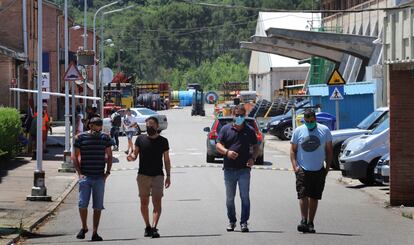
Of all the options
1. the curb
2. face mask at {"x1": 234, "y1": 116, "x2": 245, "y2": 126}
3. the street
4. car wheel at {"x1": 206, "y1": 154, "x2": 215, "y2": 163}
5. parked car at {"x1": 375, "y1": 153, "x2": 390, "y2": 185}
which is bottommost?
the curb

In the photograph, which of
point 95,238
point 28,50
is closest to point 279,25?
point 28,50

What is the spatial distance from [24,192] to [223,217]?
694 cm

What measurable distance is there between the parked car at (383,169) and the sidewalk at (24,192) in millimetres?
7080

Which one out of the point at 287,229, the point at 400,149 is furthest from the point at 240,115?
the point at 400,149

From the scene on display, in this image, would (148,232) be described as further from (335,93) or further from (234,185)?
(335,93)

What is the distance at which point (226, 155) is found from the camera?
46.2 ft

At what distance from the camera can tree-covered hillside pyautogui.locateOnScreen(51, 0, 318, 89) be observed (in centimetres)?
16038

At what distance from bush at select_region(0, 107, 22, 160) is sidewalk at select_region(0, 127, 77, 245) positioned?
0.40 metres

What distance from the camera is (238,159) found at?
554 inches

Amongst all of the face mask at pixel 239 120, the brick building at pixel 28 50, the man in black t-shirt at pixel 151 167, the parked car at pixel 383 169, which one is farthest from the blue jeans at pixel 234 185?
the brick building at pixel 28 50

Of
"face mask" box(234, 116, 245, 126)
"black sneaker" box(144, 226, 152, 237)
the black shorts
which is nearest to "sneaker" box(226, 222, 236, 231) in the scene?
the black shorts

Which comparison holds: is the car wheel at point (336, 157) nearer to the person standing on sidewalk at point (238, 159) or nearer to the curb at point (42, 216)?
the curb at point (42, 216)

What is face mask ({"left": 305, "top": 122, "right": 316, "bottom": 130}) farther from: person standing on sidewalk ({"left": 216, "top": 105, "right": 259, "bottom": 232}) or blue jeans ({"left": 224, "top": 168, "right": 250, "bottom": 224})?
blue jeans ({"left": 224, "top": 168, "right": 250, "bottom": 224})

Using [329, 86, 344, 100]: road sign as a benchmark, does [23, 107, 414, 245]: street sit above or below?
below
